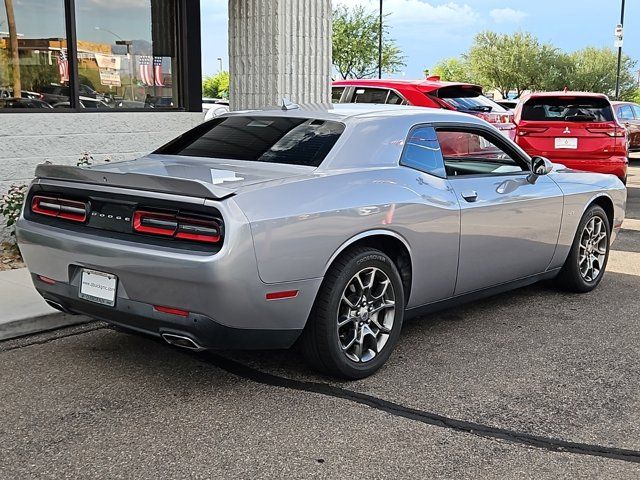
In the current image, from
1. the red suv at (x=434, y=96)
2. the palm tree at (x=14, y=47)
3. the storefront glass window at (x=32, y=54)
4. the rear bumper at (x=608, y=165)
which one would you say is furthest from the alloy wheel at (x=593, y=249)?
the palm tree at (x=14, y=47)

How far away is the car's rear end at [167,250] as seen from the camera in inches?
146

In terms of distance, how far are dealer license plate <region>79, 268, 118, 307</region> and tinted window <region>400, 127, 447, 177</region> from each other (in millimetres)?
1898

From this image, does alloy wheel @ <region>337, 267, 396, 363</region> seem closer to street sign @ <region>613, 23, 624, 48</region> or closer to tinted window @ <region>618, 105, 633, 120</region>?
tinted window @ <region>618, 105, 633, 120</region>

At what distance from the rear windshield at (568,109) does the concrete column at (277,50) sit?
11.7 feet

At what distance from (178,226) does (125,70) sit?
5806mm

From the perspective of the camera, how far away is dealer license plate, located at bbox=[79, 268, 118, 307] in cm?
403

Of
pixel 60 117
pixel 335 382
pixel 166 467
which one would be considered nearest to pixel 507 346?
pixel 335 382

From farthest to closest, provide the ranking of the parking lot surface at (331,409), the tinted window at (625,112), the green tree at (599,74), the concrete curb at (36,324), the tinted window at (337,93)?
the green tree at (599,74) < the tinted window at (625,112) < the tinted window at (337,93) < the concrete curb at (36,324) < the parking lot surface at (331,409)

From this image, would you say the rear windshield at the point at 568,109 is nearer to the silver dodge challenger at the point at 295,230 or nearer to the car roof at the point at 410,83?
the car roof at the point at 410,83

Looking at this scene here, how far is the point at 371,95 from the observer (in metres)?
11.4

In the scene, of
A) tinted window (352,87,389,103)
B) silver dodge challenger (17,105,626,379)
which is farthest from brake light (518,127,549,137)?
silver dodge challenger (17,105,626,379)

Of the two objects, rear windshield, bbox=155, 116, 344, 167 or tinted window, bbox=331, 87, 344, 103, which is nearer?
rear windshield, bbox=155, 116, 344, 167

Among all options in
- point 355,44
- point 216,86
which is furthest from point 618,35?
point 216,86

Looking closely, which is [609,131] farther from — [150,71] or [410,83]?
[150,71]
